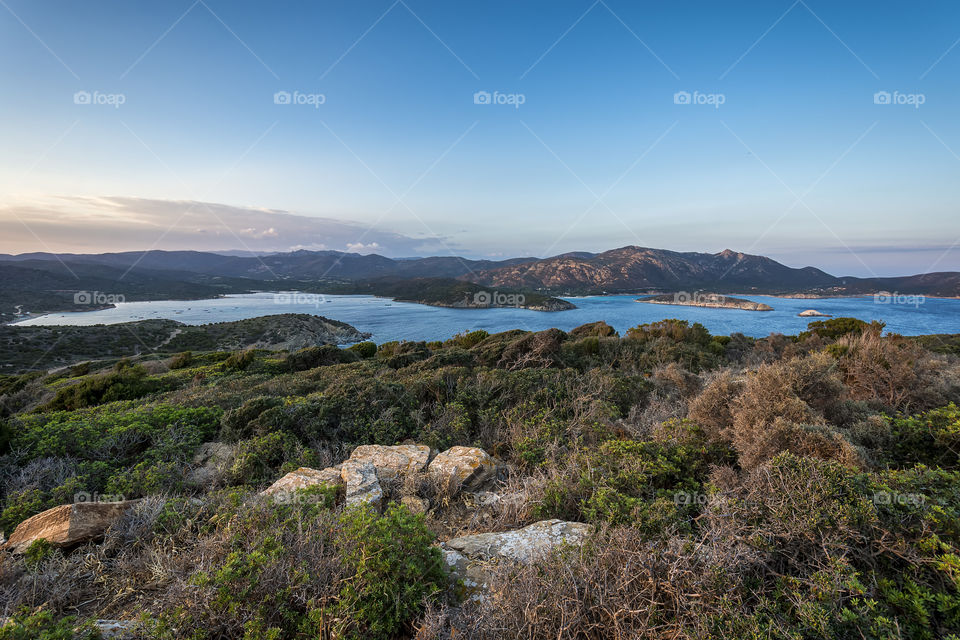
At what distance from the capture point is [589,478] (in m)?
3.58

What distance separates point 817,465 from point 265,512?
173 inches

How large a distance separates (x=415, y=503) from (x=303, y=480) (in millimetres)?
1323

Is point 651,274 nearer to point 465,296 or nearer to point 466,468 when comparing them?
point 465,296


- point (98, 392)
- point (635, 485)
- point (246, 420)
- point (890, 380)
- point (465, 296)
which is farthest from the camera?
point (465, 296)

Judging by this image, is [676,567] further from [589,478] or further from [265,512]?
[265,512]

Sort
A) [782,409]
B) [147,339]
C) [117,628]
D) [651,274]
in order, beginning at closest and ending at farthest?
[117,628], [782,409], [147,339], [651,274]

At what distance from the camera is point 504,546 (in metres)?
2.92

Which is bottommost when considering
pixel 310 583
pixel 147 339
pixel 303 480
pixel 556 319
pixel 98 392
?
pixel 147 339

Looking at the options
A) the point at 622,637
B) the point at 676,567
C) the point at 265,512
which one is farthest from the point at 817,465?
the point at 265,512

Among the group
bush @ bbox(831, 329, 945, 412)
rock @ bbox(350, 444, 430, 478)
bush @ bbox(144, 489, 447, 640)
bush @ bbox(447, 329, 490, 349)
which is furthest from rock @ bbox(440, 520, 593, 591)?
bush @ bbox(447, 329, 490, 349)

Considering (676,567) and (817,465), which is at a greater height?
(817,465)

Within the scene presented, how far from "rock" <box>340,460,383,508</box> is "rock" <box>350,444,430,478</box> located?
22 cm

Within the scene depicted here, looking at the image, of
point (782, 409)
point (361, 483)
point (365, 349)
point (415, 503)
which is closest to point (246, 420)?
point (361, 483)

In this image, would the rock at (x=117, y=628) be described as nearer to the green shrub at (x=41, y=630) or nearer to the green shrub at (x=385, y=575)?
the green shrub at (x=41, y=630)
